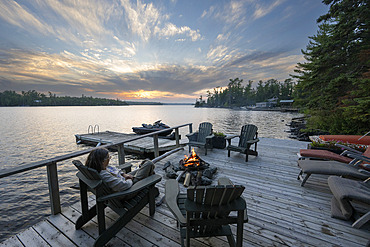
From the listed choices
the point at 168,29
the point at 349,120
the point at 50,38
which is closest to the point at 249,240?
the point at 349,120

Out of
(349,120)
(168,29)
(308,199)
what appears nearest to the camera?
(308,199)

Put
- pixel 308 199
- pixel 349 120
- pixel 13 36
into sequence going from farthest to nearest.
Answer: pixel 13 36 < pixel 349 120 < pixel 308 199

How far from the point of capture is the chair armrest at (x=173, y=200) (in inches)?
52.1

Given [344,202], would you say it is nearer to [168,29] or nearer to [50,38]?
[168,29]

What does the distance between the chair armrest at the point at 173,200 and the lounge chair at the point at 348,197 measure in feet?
7.01

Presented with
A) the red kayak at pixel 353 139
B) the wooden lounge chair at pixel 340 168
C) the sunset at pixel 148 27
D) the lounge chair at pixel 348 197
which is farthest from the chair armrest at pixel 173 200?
the sunset at pixel 148 27

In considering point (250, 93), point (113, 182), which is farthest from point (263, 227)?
point (250, 93)

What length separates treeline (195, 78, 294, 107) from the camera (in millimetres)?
59438

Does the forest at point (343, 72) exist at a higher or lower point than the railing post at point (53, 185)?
higher

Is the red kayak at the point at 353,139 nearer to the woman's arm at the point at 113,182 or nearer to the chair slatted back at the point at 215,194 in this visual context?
the chair slatted back at the point at 215,194

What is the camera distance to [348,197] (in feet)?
5.90

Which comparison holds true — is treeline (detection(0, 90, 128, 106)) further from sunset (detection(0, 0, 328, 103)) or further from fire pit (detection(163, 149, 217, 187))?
fire pit (detection(163, 149, 217, 187))

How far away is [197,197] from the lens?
1.21 meters

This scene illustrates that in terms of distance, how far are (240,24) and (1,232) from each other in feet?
45.9
